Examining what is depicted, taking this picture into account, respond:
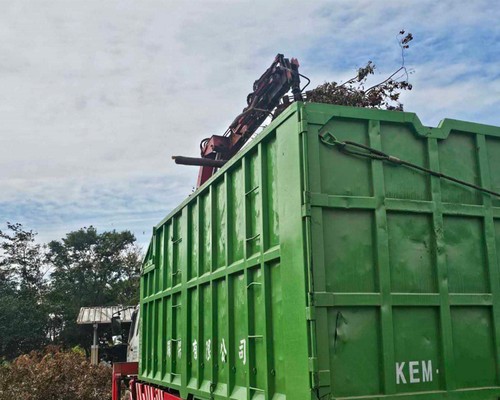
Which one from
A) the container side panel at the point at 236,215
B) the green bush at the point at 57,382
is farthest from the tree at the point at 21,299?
the container side panel at the point at 236,215

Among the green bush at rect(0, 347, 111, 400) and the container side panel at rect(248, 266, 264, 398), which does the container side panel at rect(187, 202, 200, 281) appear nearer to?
the container side panel at rect(248, 266, 264, 398)

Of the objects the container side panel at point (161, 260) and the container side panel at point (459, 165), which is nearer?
the container side panel at point (459, 165)

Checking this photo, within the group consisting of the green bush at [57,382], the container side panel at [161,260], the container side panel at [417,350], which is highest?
the container side panel at [161,260]

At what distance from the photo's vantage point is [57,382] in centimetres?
1430

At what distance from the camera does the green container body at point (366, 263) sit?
3.66m

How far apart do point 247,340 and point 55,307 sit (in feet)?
112

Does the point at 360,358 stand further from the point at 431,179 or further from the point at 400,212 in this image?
the point at 431,179

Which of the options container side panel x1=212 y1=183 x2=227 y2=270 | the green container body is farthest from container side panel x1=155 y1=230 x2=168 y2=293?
the green container body

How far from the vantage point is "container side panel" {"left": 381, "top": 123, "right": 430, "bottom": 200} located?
4.03 metres

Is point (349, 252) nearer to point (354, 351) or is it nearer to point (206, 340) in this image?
point (354, 351)

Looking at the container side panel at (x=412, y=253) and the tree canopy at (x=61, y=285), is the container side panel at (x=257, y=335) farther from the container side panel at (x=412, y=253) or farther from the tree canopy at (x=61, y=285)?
the tree canopy at (x=61, y=285)

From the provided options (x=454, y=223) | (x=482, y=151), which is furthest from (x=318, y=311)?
(x=482, y=151)

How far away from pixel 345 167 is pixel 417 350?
127 cm

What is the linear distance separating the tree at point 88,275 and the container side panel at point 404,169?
33.0 meters
